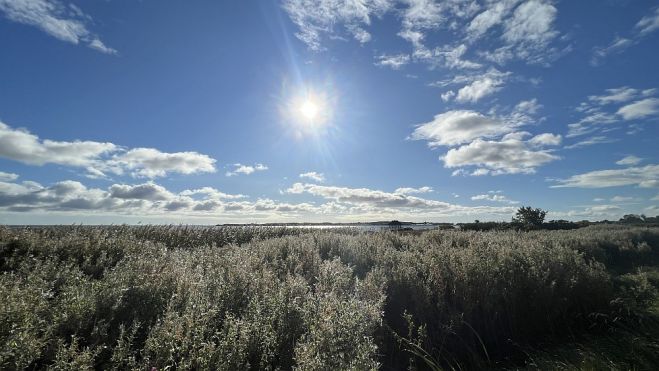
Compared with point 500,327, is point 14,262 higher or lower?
higher

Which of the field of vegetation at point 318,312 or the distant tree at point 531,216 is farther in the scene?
the distant tree at point 531,216

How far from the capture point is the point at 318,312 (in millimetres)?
4105

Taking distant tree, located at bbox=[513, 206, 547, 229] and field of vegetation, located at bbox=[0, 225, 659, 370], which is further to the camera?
distant tree, located at bbox=[513, 206, 547, 229]

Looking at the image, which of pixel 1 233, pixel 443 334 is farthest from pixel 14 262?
pixel 443 334

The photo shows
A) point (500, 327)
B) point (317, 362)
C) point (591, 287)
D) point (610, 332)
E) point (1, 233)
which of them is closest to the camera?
point (317, 362)

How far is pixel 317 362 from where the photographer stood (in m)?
3.00

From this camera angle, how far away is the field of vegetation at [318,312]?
10.9 feet

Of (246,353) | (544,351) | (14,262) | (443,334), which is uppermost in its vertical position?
(14,262)

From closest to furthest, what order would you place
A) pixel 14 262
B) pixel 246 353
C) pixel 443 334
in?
pixel 246 353 < pixel 443 334 < pixel 14 262

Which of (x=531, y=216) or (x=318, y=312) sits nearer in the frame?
(x=318, y=312)

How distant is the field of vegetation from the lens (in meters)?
3.32

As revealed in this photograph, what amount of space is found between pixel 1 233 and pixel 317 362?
1095 centimetres

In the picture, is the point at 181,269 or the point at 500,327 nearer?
the point at 181,269

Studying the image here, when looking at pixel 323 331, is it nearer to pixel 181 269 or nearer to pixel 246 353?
pixel 246 353
